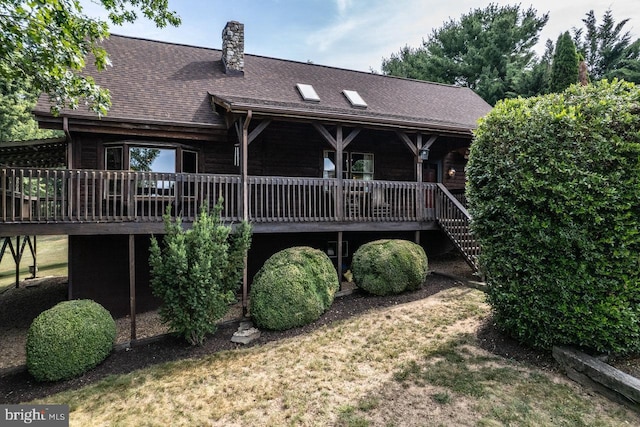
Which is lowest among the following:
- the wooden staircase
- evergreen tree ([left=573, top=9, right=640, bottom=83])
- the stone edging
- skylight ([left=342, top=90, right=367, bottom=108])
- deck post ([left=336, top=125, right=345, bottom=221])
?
the stone edging

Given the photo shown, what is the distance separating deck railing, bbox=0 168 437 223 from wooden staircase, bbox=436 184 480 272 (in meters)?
0.29

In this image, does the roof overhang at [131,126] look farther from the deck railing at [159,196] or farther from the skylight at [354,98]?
the skylight at [354,98]

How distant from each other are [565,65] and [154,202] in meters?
17.9

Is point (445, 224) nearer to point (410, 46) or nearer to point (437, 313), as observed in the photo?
point (437, 313)

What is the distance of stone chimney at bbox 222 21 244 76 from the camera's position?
10992 mm

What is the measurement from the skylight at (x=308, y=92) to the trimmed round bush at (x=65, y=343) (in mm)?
8097

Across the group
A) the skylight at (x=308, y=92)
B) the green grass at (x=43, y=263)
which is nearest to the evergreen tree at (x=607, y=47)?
the skylight at (x=308, y=92)

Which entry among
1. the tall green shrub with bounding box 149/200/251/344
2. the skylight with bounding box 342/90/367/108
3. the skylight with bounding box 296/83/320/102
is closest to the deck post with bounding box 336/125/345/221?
the skylight with bounding box 296/83/320/102

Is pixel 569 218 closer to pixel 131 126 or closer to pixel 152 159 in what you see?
pixel 131 126

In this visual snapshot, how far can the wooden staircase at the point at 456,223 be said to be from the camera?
8461 mm

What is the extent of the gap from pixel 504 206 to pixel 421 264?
311 cm

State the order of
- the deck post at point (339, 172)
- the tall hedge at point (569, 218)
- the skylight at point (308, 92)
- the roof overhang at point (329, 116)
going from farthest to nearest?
the skylight at point (308, 92) → the deck post at point (339, 172) → the roof overhang at point (329, 116) → the tall hedge at point (569, 218)

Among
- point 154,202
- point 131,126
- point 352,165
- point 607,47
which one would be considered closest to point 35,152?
point 131,126

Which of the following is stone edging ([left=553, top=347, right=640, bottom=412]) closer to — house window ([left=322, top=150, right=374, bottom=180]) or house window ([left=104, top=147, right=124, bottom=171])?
house window ([left=322, top=150, right=374, bottom=180])
